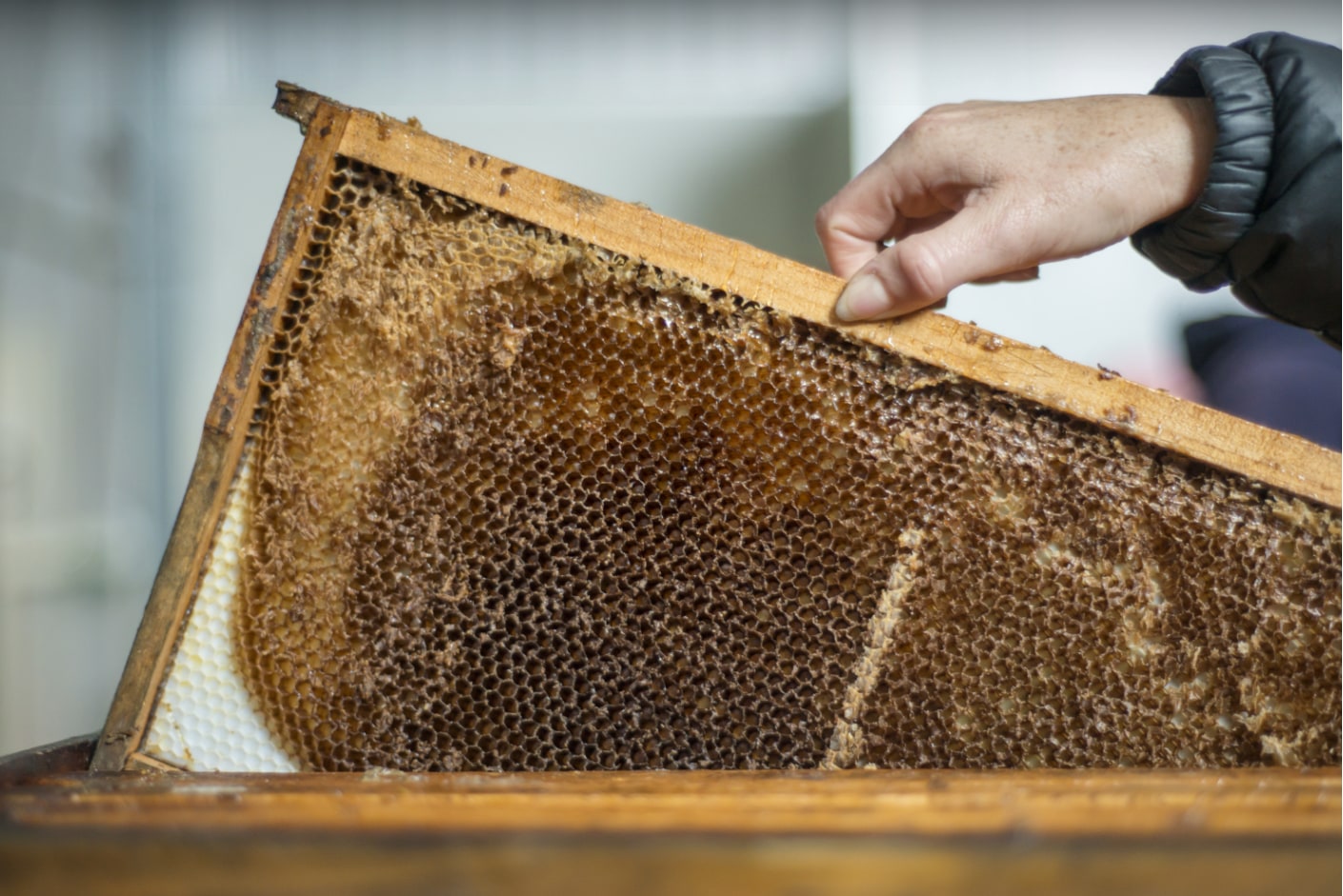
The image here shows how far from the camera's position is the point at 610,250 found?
0.96 meters

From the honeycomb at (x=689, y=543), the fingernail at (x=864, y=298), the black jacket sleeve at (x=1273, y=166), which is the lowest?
the honeycomb at (x=689, y=543)

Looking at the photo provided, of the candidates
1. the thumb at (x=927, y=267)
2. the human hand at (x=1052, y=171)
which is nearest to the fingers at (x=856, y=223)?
the human hand at (x=1052, y=171)

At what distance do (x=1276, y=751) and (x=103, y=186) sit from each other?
2.66 meters

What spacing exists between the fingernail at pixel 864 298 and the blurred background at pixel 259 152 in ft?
3.55

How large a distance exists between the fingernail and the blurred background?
1.08 m

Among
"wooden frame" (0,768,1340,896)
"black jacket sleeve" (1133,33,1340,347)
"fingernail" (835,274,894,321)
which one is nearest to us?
"wooden frame" (0,768,1340,896)

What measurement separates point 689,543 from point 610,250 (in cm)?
39

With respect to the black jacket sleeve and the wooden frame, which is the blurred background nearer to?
the black jacket sleeve

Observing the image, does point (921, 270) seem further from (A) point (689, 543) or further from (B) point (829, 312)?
(A) point (689, 543)

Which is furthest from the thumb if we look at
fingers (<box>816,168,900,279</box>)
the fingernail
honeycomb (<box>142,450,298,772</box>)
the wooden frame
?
honeycomb (<box>142,450,298,772</box>)

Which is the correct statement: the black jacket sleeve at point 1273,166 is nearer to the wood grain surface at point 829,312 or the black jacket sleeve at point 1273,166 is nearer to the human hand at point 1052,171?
the human hand at point 1052,171

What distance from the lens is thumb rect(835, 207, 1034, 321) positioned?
0.93m

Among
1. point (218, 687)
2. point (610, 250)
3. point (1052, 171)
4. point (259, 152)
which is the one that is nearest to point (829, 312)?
point (610, 250)

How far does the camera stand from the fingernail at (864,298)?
3.06 feet
